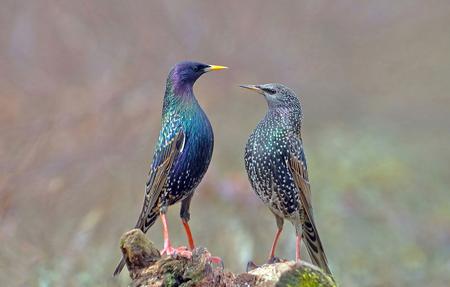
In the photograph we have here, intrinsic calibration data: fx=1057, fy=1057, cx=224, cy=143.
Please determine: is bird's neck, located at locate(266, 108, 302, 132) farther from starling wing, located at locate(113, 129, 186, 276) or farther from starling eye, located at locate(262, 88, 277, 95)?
starling wing, located at locate(113, 129, 186, 276)

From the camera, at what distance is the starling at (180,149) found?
684 cm

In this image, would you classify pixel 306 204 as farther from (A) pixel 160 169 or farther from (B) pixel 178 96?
(B) pixel 178 96

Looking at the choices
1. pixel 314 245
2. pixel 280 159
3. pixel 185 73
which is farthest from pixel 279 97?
pixel 314 245

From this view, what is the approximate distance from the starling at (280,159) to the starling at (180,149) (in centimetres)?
31

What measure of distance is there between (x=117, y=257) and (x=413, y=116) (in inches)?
333

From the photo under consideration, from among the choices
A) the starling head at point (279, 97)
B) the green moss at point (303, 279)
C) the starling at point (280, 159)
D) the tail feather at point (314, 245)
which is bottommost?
the green moss at point (303, 279)

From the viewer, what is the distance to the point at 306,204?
275 inches

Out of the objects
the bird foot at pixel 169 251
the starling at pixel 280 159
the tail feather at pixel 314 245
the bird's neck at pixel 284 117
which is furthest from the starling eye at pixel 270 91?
the bird foot at pixel 169 251

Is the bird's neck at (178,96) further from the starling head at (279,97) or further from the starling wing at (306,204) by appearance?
the starling wing at (306,204)

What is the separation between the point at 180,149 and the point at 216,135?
7.31m

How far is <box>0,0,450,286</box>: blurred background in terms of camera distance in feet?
36.1

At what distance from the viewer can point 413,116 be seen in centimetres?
1769

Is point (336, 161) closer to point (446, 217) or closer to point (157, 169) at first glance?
point (446, 217)

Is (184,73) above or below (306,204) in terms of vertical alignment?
above
